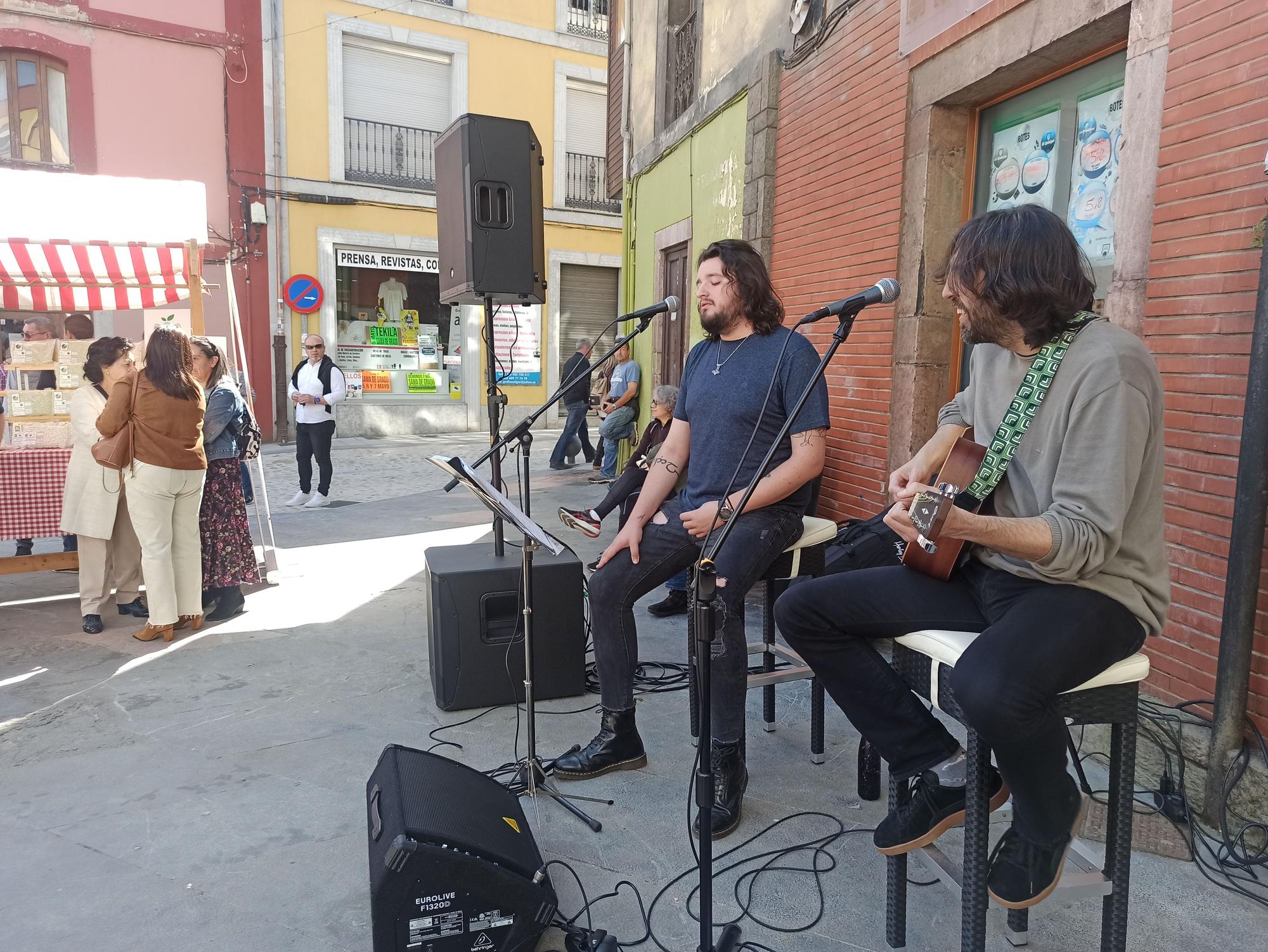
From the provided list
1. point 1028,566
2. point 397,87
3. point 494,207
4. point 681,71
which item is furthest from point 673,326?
point 397,87

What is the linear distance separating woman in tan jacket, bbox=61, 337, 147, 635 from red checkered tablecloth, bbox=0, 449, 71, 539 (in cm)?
11

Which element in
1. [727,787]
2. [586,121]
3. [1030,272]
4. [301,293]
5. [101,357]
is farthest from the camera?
[586,121]

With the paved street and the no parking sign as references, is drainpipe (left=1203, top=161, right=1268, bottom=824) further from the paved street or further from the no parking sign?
the no parking sign

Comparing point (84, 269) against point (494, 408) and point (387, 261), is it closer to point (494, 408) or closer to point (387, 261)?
point (494, 408)

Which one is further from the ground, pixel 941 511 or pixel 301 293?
pixel 301 293

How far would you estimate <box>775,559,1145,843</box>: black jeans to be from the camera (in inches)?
69.7

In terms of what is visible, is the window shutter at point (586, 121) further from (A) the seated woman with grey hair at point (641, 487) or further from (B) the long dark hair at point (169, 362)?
(B) the long dark hair at point (169, 362)

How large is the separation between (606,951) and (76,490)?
4.13 m

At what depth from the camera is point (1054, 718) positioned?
181 centimetres

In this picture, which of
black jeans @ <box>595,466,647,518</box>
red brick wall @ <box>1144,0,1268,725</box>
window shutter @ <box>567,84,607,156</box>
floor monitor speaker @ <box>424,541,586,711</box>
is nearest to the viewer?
red brick wall @ <box>1144,0,1268,725</box>

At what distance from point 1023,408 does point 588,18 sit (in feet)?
56.1

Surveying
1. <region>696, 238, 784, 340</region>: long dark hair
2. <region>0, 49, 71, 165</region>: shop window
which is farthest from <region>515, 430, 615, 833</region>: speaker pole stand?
<region>0, 49, 71, 165</region>: shop window

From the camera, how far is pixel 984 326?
2045mm

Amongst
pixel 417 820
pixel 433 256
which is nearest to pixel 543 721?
pixel 417 820
